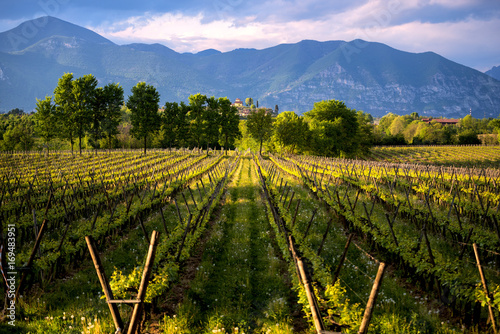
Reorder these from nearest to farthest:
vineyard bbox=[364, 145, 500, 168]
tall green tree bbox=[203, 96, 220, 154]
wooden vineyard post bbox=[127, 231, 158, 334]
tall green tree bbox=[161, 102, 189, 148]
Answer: wooden vineyard post bbox=[127, 231, 158, 334] → vineyard bbox=[364, 145, 500, 168] → tall green tree bbox=[161, 102, 189, 148] → tall green tree bbox=[203, 96, 220, 154]

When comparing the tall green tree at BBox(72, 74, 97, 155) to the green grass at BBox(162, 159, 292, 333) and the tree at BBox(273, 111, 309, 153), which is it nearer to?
the tree at BBox(273, 111, 309, 153)

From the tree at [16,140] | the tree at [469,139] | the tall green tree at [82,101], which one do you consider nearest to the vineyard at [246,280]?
the tall green tree at [82,101]

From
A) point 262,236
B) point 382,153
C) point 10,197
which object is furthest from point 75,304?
point 382,153

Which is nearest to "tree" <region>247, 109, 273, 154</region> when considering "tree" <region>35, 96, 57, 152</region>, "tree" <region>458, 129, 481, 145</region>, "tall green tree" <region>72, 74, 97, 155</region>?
"tall green tree" <region>72, 74, 97, 155</region>

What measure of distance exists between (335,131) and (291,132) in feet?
35.0

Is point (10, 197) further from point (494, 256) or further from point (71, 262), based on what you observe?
point (494, 256)

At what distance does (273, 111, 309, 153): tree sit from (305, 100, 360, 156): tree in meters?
2.54

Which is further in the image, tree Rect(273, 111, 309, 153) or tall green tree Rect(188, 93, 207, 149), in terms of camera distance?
tree Rect(273, 111, 309, 153)

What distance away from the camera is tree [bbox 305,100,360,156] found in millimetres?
67812

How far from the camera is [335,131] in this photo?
69188 millimetres

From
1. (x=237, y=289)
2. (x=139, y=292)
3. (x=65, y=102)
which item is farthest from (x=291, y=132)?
(x=139, y=292)

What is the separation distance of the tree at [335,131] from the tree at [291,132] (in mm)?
2541

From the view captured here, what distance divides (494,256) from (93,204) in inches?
718

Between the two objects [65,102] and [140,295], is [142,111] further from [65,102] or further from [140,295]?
[140,295]
